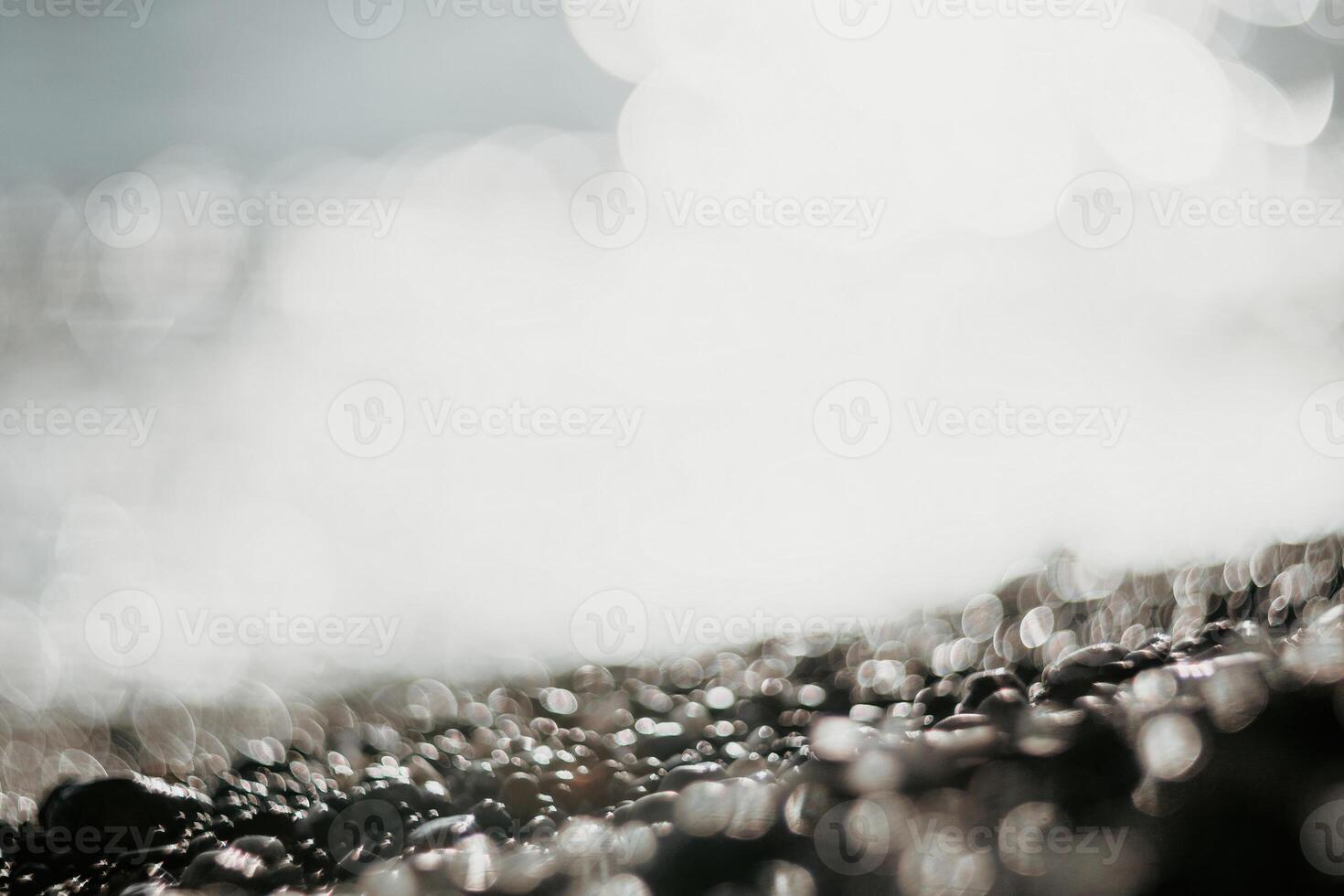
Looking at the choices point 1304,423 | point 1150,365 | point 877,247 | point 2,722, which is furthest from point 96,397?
point 1304,423

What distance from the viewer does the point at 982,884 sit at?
0.57m

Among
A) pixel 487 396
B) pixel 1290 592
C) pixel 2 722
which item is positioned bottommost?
pixel 2 722

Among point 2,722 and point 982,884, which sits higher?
point 982,884

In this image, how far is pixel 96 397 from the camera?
1105 centimetres

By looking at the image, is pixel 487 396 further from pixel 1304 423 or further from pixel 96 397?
pixel 1304 423

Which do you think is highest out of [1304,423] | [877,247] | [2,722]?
[877,247]

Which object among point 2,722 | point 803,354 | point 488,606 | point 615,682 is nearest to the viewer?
point 615,682

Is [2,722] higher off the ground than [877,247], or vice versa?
[877,247]

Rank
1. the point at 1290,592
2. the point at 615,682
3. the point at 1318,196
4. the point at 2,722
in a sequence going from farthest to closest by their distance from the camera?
1. the point at 1318,196
2. the point at 2,722
3. the point at 615,682
4. the point at 1290,592

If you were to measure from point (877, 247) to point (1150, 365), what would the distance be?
6.24m

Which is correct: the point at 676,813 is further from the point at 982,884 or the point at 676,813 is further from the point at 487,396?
the point at 487,396

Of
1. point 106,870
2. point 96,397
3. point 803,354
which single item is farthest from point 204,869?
point 96,397

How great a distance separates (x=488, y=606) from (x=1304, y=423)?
2.96 meters

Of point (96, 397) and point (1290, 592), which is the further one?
point (96, 397)
